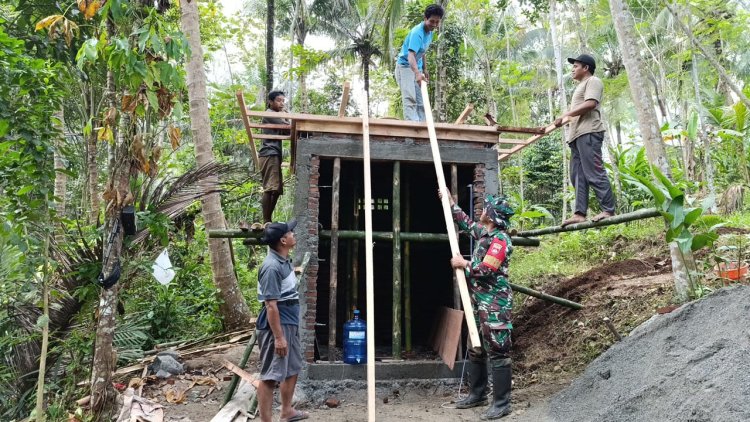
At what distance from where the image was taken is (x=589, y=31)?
58.9 ft

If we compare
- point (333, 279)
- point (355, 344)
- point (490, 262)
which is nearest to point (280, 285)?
point (333, 279)

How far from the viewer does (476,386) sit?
500 centimetres

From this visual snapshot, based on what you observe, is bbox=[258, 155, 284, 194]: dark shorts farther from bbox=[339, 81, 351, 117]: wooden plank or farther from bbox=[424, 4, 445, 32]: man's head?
bbox=[424, 4, 445, 32]: man's head

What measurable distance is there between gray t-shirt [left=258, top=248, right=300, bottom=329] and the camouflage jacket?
1626mm

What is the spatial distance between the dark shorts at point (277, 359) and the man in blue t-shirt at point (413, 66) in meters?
3.53

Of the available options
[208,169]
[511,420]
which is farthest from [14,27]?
[511,420]

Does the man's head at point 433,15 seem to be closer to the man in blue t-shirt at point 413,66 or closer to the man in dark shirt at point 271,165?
the man in blue t-shirt at point 413,66

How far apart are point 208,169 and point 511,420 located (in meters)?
→ 3.97

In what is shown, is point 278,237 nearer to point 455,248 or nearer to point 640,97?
point 455,248

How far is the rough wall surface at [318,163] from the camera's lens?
5.57 metres

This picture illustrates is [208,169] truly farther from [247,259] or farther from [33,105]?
[247,259]

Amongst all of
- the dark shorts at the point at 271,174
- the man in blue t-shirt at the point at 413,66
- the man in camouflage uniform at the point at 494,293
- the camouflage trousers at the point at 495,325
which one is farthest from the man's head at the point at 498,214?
the dark shorts at the point at 271,174

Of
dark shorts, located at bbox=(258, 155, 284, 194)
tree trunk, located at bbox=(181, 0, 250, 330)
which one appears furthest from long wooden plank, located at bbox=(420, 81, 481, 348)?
tree trunk, located at bbox=(181, 0, 250, 330)

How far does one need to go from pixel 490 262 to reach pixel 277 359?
6.54ft
